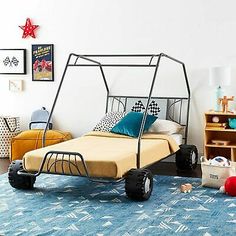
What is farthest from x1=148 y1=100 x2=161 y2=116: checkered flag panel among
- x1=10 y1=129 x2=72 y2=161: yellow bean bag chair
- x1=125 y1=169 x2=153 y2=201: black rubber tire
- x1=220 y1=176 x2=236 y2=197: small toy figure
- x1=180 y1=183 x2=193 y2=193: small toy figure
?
x1=125 y1=169 x2=153 y2=201: black rubber tire

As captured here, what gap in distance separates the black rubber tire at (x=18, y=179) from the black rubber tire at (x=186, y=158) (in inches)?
78.7

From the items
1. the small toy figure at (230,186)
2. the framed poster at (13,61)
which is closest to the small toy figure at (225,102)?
the small toy figure at (230,186)

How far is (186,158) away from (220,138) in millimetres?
651

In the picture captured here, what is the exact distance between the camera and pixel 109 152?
4586 mm

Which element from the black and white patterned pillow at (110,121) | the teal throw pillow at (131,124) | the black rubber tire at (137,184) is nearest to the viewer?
the black rubber tire at (137,184)

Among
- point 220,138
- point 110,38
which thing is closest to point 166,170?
point 220,138

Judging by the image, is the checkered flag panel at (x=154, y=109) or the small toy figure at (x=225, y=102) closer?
the small toy figure at (x=225, y=102)

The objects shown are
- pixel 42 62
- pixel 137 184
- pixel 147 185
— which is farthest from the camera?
pixel 42 62

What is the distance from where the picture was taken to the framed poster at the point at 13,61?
7090mm

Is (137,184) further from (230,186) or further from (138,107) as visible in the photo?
(138,107)

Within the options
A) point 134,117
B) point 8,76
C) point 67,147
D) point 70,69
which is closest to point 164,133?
point 134,117

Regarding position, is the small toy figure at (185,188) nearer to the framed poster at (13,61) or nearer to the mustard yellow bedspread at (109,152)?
the mustard yellow bedspread at (109,152)

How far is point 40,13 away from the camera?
6953 millimetres

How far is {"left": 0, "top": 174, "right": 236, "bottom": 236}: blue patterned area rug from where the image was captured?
354 cm
